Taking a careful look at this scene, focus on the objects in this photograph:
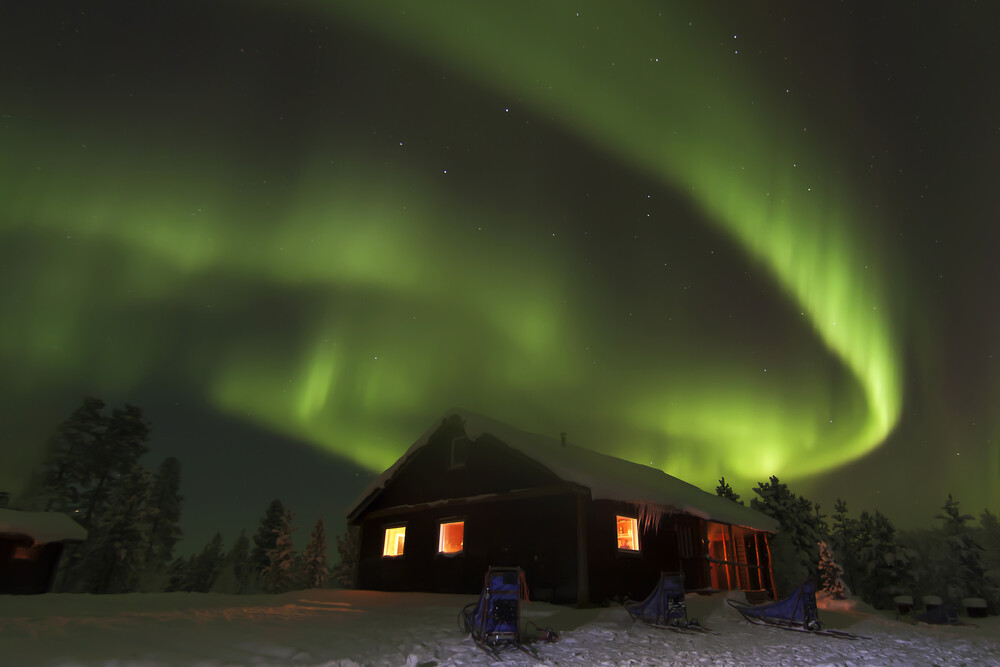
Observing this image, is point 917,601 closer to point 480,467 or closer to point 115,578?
point 480,467

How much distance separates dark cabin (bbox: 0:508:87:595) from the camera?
72.5 ft

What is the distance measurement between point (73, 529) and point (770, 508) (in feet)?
143

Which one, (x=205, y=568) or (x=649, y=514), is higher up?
(x=649, y=514)

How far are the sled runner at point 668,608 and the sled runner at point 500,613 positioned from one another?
429 centimetres

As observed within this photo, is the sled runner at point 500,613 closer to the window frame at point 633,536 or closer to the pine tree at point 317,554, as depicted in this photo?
the window frame at point 633,536

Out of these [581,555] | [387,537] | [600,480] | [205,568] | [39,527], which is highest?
[600,480]

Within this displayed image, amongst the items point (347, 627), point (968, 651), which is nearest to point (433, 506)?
point (347, 627)

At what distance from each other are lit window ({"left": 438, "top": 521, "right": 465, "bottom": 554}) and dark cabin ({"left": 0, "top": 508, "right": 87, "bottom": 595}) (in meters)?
15.1

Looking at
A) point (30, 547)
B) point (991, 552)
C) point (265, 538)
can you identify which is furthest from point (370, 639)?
point (991, 552)

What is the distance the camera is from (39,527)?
74.4 feet

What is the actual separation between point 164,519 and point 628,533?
4684 centimetres

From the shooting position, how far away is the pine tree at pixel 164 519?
4950cm

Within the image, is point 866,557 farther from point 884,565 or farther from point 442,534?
point 442,534

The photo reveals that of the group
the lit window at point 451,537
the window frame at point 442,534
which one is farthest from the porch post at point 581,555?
the lit window at point 451,537
